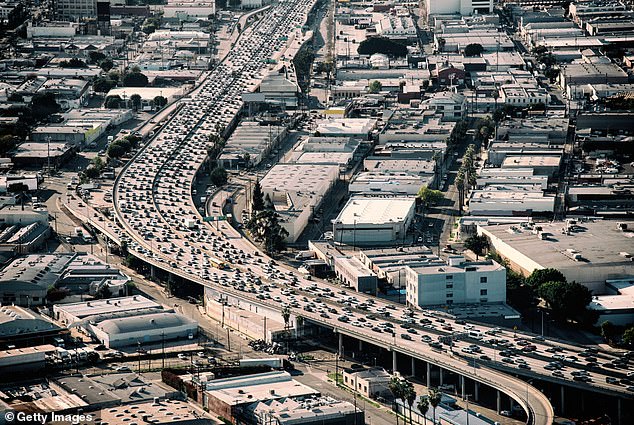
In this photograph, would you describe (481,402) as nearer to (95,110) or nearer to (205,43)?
(95,110)

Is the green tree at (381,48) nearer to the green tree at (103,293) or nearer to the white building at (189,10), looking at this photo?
the white building at (189,10)

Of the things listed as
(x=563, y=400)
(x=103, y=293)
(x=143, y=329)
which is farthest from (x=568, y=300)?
(x=103, y=293)

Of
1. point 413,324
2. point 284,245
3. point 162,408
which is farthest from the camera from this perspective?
point 284,245

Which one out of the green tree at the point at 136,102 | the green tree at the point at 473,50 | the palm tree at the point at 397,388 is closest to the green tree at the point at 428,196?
the palm tree at the point at 397,388

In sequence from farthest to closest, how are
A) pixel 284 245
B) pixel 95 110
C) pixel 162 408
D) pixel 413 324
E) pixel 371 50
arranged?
1. pixel 371 50
2. pixel 95 110
3. pixel 284 245
4. pixel 413 324
5. pixel 162 408

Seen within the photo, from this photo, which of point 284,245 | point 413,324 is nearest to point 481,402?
point 413,324

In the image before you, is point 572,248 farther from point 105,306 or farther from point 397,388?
point 105,306

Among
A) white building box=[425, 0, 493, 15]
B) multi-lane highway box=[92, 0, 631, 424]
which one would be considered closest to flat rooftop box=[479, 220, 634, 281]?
multi-lane highway box=[92, 0, 631, 424]

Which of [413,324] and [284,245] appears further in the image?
[284,245]
